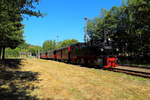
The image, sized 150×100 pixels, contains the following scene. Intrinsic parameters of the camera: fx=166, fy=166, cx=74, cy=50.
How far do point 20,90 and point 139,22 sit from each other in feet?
102

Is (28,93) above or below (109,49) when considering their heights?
below

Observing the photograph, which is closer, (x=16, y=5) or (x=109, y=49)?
(x=16, y=5)

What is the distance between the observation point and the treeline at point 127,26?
32.2 metres

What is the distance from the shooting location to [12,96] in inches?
244

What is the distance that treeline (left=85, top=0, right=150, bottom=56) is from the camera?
3216 centimetres

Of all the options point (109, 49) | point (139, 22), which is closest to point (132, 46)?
point (139, 22)

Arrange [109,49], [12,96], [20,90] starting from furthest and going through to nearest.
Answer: [109,49] < [20,90] < [12,96]

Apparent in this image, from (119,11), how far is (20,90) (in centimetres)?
4241

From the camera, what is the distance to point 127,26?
41.1m

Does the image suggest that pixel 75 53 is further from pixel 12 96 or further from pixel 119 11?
pixel 119 11

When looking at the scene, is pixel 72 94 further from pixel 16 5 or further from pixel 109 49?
pixel 109 49

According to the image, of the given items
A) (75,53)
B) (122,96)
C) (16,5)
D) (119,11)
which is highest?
(119,11)

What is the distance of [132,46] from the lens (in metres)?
42.3

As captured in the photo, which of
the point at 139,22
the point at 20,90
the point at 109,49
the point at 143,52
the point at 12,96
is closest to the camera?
the point at 12,96
